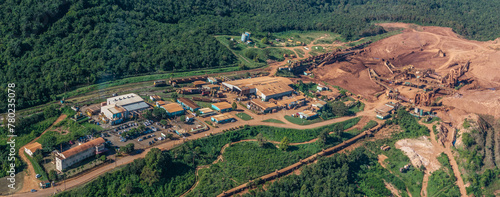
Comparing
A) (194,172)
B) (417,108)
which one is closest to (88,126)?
(194,172)

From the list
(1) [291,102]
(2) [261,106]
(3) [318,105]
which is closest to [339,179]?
(3) [318,105]

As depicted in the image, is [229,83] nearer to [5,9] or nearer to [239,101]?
[239,101]

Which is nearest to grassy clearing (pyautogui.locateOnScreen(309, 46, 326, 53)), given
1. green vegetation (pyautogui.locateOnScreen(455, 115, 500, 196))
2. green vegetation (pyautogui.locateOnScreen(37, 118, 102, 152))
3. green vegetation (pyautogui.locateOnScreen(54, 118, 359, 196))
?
green vegetation (pyautogui.locateOnScreen(455, 115, 500, 196))

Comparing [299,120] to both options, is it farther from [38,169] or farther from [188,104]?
[38,169]

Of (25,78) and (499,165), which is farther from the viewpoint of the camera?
(25,78)

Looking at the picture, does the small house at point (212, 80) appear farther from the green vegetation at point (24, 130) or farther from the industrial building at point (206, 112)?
the green vegetation at point (24, 130)
